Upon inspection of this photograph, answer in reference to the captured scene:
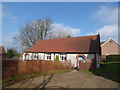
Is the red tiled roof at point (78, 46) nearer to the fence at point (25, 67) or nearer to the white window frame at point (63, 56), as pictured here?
the white window frame at point (63, 56)

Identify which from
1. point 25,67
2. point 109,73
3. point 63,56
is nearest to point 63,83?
point 25,67

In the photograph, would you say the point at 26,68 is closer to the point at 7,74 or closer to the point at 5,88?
the point at 7,74

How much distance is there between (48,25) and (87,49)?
2379cm

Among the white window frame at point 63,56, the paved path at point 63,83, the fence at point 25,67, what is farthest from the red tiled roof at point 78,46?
the paved path at point 63,83

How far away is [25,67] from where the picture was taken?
1212cm

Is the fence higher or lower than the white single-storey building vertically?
lower

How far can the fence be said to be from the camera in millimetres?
9938

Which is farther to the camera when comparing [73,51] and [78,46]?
[78,46]

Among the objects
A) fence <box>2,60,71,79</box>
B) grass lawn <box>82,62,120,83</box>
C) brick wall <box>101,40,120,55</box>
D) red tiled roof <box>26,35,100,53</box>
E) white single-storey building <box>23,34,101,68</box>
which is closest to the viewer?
fence <box>2,60,71,79</box>

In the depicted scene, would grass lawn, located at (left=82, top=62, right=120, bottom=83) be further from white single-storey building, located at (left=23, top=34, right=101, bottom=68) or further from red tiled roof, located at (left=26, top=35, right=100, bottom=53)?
red tiled roof, located at (left=26, top=35, right=100, bottom=53)

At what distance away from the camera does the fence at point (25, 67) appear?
32.6ft

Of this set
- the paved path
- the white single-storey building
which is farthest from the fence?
the white single-storey building

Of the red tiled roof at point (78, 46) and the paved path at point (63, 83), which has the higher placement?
the red tiled roof at point (78, 46)

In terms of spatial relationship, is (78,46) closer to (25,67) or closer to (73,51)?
(73,51)
